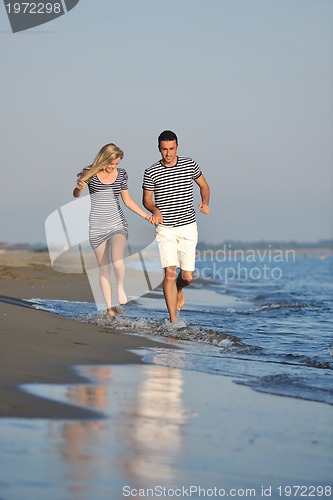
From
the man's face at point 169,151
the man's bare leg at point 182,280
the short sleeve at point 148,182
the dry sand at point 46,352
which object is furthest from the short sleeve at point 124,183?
the dry sand at point 46,352

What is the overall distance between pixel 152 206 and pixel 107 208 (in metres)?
0.68

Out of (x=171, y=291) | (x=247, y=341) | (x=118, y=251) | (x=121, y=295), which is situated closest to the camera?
(x=247, y=341)

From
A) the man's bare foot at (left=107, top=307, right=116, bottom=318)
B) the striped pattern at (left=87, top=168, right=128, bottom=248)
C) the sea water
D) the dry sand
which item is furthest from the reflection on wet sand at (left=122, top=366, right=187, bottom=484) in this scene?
the striped pattern at (left=87, top=168, right=128, bottom=248)

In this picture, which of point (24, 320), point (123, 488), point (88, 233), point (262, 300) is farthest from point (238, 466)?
point (262, 300)

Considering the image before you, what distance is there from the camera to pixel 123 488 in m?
3.05

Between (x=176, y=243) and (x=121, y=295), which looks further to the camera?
(x=121, y=295)

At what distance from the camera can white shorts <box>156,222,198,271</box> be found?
9.06 m

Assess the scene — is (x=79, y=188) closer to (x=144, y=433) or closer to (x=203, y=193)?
(x=203, y=193)

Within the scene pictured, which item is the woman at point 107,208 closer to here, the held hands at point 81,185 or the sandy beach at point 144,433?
the held hands at point 81,185

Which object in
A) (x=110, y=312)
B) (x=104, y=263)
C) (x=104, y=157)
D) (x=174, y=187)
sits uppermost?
(x=104, y=157)

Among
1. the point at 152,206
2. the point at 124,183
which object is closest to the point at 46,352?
the point at 152,206

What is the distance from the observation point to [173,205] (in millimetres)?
8938

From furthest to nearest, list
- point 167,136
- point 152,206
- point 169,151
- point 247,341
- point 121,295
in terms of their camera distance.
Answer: point 121,295 < point 152,206 < point 247,341 < point 169,151 < point 167,136

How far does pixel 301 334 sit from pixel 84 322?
8.17 ft
